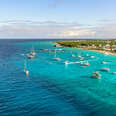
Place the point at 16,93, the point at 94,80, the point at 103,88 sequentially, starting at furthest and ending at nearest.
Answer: the point at 94,80
the point at 103,88
the point at 16,93

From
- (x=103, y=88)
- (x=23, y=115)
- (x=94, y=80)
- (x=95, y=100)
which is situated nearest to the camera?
(x=23, y=115)

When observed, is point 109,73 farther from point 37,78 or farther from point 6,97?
point 6,97

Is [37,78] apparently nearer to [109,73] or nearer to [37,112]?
[37,112]

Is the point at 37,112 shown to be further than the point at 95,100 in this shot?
No

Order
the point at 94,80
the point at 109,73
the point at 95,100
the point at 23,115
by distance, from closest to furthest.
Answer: the point at 23,115 → the point at 95,100 → the point at 94,80 → the point at 109,73

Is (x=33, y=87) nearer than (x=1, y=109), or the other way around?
(x=1, y=109)

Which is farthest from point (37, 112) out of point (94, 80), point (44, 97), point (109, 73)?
point (109, 73)

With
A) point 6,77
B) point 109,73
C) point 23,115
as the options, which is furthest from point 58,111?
point 109,73

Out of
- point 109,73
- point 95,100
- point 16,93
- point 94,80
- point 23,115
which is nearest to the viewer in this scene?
point 23,115

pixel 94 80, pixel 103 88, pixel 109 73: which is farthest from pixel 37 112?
pixel 109 73
